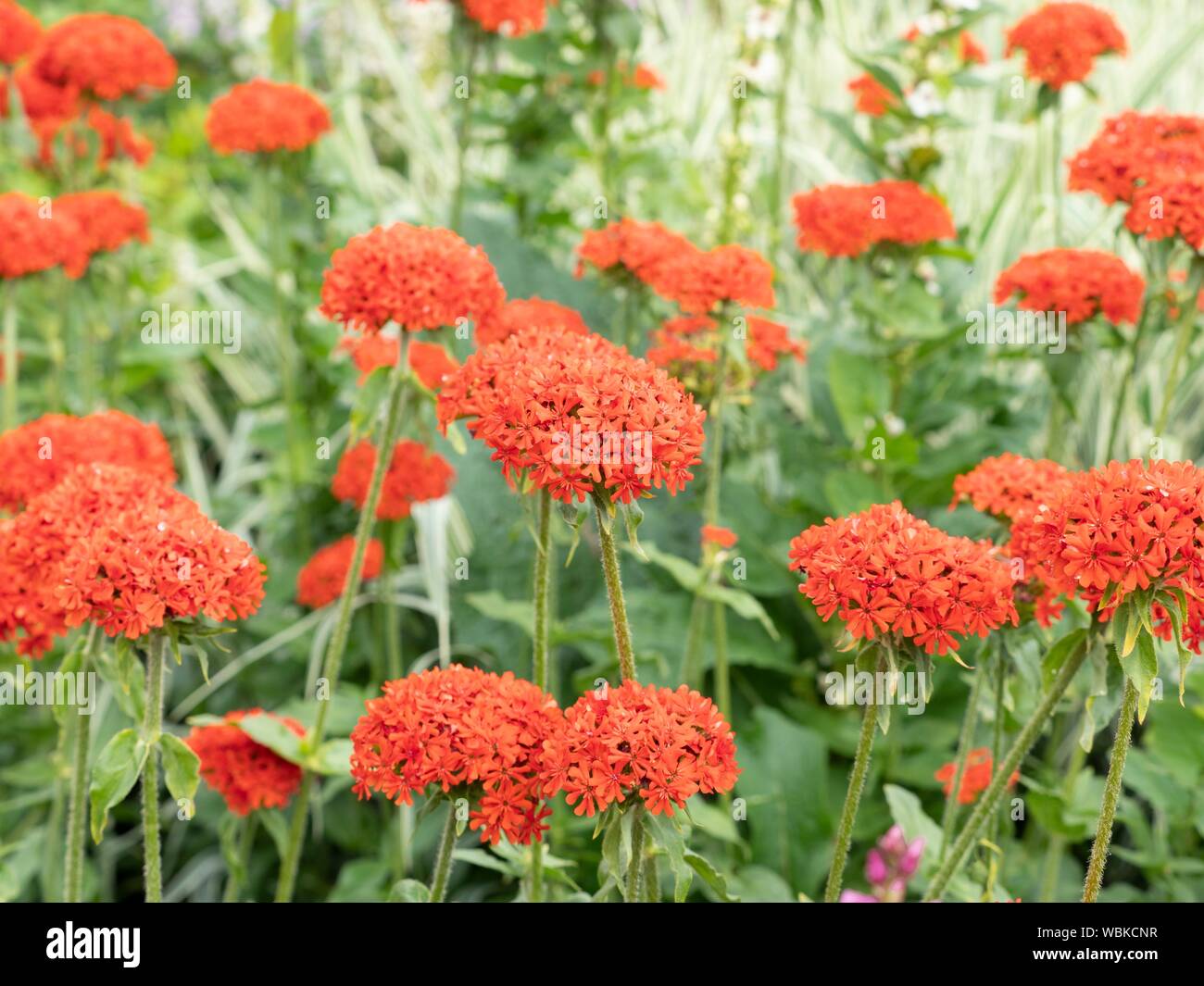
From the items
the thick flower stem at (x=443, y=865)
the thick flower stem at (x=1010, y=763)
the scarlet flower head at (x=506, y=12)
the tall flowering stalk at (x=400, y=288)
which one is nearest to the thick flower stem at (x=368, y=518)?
the tall flowering stalk at (x=400, y=288)

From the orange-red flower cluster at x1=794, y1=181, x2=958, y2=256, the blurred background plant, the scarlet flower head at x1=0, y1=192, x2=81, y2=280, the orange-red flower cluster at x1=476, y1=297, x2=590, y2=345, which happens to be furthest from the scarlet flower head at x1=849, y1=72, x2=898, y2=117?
the scarlet flower head at x1=0, y1=192, x2=81, y2=280

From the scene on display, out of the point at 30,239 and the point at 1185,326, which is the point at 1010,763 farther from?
the point at 30,239

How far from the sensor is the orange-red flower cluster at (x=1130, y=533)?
1320 millimetres

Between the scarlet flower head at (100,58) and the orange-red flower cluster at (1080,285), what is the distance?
6.39 ft

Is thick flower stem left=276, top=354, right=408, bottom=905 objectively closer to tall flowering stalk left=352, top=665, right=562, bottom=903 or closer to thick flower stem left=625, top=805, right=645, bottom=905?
tall flowering stalk left=352, top=665, right=562, bottom=903

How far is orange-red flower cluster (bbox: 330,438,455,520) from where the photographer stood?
96.0 inches

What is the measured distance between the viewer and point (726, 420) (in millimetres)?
2496

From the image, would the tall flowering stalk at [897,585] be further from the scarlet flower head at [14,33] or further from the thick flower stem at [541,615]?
the scarlet flower head at [14,33]

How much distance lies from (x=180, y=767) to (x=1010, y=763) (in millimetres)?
986

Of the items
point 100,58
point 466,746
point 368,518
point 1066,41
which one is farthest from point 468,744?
point 100,58

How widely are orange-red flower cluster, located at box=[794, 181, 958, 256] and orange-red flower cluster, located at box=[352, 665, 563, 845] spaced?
130 centimetres

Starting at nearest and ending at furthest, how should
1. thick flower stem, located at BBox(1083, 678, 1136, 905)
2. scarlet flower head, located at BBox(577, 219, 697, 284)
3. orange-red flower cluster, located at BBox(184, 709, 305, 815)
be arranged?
thick flower stem, located at BBox(1083, 678, 1136, 905) → orange-red flower cluster, located at BBox(184, 709, 305, 815) → scarlet flower head, located at BBox(577, 219, 697, 284)
